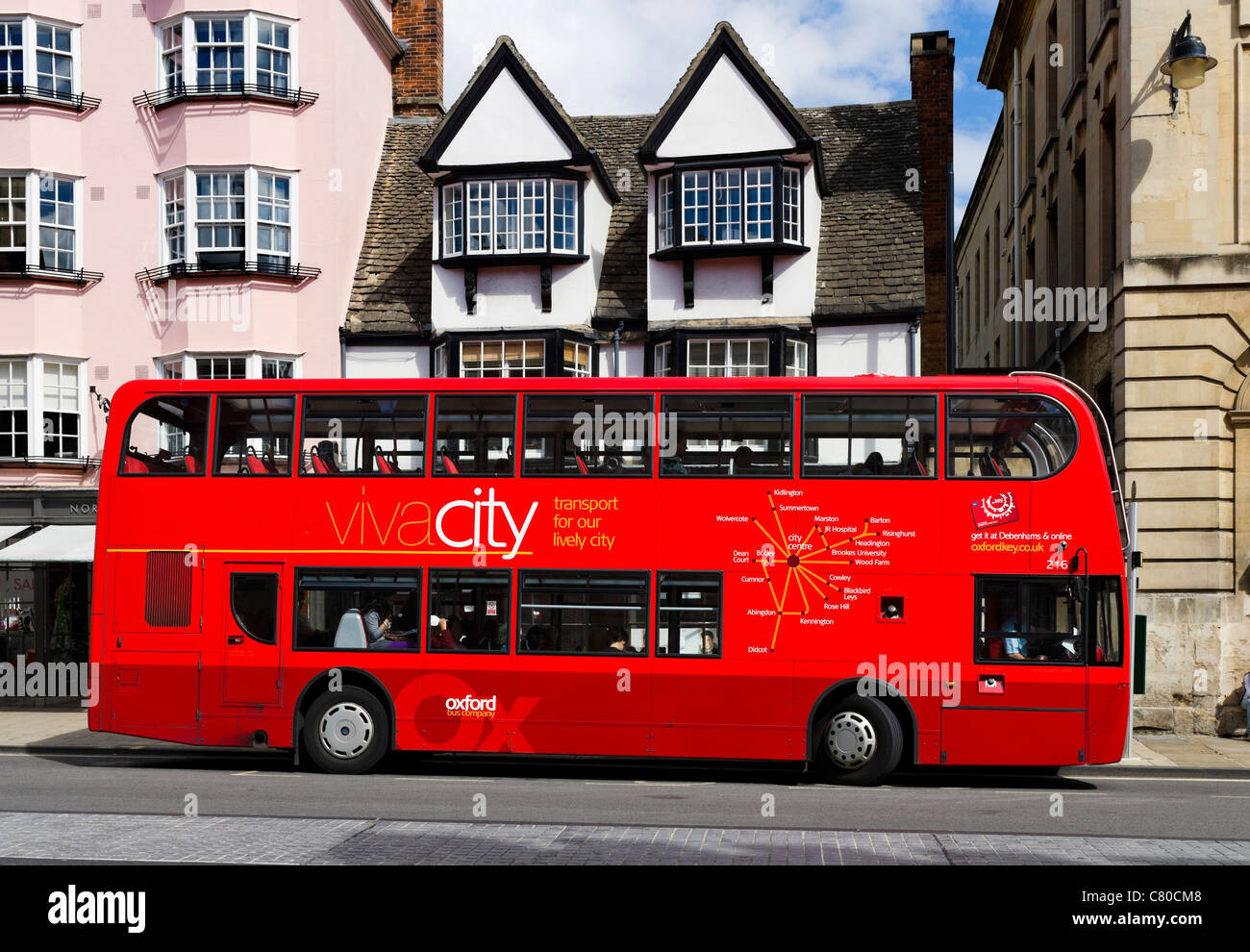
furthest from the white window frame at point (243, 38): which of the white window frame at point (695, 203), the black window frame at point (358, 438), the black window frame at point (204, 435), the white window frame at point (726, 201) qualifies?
the black window frame at point (358, 438)

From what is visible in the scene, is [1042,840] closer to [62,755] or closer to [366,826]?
[366,826]

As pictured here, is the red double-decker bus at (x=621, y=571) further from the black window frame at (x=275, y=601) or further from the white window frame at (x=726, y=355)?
the white window frame at (x=726, y=355)

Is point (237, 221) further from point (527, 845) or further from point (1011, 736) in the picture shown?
point (527, 845)

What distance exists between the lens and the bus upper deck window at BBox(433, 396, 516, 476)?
1441cm

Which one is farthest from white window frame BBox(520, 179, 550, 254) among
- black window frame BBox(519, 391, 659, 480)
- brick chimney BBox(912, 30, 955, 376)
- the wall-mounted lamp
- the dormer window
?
the wall-mounted lamp

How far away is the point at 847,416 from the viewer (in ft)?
45.9

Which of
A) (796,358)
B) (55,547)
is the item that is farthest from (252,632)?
(796,358)

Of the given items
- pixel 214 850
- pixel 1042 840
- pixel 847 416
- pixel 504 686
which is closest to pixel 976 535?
pixel 847 416

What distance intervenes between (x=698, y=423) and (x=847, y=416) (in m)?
1.67

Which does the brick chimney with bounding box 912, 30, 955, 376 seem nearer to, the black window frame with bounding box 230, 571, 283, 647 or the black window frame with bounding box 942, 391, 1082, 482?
the black window frame with bounding box 942, 391, 1082, 482

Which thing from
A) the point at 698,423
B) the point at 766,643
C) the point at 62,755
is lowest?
the point at 62,755

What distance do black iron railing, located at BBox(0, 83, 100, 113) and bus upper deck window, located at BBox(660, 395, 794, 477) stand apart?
52.8 ft

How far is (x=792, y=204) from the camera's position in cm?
2359

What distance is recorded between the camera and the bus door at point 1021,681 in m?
13.5
